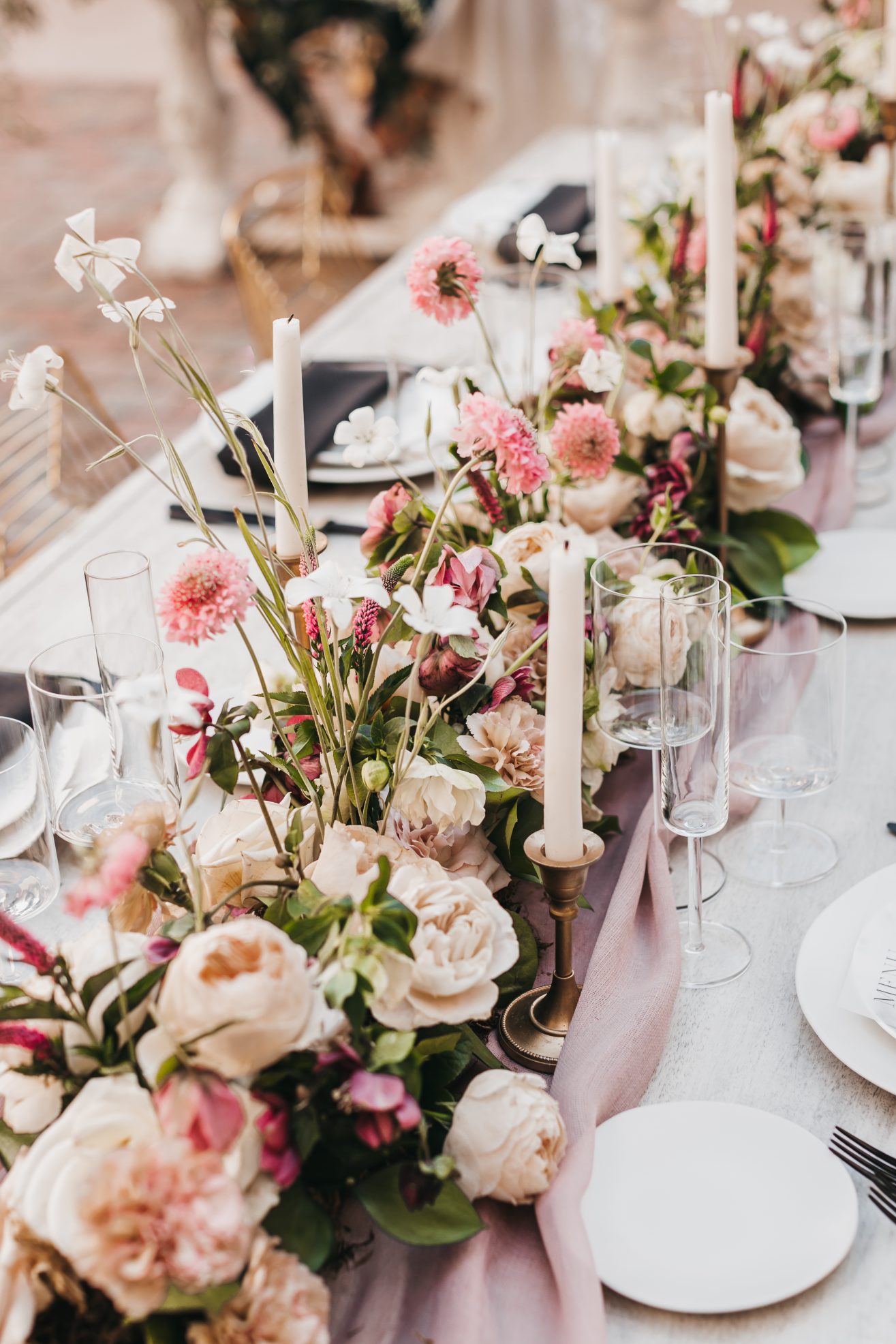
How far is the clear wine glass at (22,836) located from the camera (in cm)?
95

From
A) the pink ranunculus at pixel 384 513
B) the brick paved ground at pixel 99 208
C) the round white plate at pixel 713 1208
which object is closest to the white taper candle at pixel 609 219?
the pink ranunculus at pixel 384 513

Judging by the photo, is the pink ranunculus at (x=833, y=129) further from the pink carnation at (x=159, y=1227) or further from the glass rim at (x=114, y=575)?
the pink carnation at (x=159, y=1227)

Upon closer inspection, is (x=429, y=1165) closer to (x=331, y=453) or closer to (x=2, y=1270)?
(x=2, y=1270)

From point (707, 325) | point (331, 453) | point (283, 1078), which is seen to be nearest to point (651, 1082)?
point (283, 1078)

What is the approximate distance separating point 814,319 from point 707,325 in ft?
1.65

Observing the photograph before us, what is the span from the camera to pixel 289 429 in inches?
39.3

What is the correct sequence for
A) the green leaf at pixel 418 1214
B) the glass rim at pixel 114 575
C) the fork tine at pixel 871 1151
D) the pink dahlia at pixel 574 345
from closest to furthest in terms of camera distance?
the green leaf at pixel 418 1214, the fork tine at pixel 871 1151, the glass rim at pixel 114 575, the pink dahlia at pixel 574 345

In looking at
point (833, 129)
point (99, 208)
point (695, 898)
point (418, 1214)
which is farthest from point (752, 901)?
point (99, 208)

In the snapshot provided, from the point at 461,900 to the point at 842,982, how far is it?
357 mm

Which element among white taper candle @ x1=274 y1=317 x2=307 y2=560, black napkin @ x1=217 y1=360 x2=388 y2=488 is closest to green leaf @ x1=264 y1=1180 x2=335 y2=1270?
white taper candle @ x1=274 y1=317 x2=307 y2=560

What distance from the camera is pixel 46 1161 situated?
676 millimetres

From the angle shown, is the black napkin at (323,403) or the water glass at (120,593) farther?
the black napkin at (323,403)

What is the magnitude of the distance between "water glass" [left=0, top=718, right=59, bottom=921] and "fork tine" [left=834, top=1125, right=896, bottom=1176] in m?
0.57

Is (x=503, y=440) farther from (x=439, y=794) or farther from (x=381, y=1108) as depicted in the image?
(x=381, y=1108)
